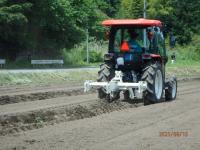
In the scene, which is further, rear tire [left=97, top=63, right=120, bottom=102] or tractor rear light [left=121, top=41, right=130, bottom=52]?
rear tire [left=97, top=63, right=120, bottom=102]

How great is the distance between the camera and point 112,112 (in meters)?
15.6

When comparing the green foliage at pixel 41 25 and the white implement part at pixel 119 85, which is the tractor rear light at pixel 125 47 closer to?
the white implement part at pixel 119 85

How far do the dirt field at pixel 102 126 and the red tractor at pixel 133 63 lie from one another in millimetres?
526

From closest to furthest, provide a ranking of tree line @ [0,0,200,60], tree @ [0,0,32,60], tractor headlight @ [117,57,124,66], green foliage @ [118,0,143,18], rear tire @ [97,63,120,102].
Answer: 1. tractor headlight @ [117,57,124,66]
2. rear tire @ [97,63,120,102]
3. tree @ [0,0,32,60]
4. tree line @ [0,0,200,60]
5. green foliage @ [118,0,143,18]

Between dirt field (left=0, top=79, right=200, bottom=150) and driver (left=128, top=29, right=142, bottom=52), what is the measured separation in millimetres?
1655

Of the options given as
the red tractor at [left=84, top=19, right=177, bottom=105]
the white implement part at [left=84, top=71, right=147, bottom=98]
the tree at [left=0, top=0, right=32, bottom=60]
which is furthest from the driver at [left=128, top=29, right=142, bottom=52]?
the tree at [left=0, top=0, right=32, bottom=60]

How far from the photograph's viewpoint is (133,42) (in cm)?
1838

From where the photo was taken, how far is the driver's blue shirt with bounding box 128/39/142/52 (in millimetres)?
18109

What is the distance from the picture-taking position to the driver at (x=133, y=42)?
1812 cm

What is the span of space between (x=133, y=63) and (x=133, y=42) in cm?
71

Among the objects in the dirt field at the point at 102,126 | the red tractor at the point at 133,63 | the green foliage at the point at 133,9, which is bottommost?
the dirt field at the point at 102,126

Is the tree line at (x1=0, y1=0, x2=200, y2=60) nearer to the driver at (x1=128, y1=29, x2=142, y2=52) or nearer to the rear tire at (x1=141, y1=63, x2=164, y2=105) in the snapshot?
the driver at (x1=128, y1=29, x2=142, y2=52)
